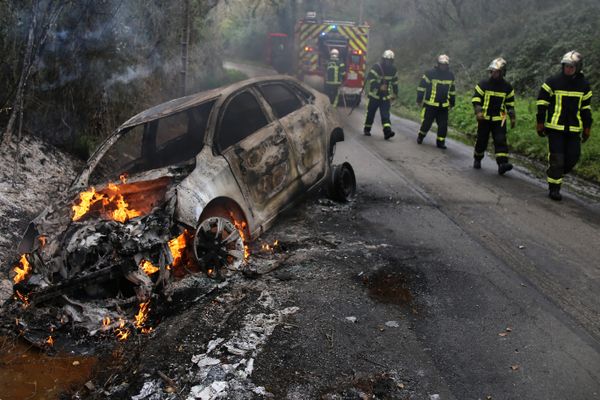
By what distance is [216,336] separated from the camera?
12.8ft

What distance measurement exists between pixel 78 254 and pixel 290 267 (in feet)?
6.20

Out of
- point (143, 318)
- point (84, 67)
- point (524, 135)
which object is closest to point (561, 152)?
point (524, 135)

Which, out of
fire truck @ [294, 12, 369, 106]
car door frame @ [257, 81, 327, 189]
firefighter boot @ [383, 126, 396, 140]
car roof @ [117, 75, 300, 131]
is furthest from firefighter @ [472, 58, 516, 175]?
fire truck @ [294, 12, 369, 106]

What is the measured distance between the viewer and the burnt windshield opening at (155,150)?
530 centimetres

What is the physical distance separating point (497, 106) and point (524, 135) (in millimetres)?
2796

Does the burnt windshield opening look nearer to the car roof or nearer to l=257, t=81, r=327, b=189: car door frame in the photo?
the car roof

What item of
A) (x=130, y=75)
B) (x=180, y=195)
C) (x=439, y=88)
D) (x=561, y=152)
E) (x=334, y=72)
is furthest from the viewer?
(x=334, y=72)

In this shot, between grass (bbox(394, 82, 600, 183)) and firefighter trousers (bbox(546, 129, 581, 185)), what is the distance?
1394 millimetres

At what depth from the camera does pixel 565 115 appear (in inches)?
285

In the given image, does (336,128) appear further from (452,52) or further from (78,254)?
(452,52)

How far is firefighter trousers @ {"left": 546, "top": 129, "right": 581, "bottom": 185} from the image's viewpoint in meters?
7.27

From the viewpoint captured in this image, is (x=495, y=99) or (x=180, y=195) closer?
(x=180, y=195)

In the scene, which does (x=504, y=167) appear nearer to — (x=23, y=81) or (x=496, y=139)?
(x=496, y=139)

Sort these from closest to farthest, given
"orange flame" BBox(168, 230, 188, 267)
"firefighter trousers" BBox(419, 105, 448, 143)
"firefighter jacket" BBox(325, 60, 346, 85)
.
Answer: "orange flame" BBox(168, 230, 188, 267), "firefighter trousers" BBox(419, 105, 448, 143), "firefighter jacket" BBox(325, 60, 346, 85)
